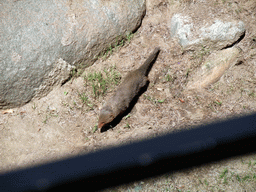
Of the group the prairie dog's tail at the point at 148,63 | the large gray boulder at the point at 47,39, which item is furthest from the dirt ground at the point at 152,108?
the large gray boulder at the point at 47,39

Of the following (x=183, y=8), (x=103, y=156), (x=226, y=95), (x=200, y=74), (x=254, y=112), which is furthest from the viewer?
(x=183, y=8)

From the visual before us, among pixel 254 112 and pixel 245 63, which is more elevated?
pixel 245 63

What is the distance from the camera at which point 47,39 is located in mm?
3578

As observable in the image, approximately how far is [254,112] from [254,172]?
42.6 inches

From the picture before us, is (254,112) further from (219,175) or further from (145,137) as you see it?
(145,137)

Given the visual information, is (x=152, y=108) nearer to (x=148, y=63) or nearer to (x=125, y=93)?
(x=125, y=93)

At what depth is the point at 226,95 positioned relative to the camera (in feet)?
11.8

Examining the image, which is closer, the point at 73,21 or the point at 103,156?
the point at 103,156

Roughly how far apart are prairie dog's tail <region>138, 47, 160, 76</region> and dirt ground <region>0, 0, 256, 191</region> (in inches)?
5.0

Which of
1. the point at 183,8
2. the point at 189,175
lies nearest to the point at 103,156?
the point at 189,175

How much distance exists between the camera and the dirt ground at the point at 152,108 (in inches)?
124

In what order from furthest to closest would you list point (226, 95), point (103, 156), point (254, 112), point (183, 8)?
point (183, 8) < point (226, 95) < point (254, 112) < point (103, 156)

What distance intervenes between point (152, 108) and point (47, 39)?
7.05 feet

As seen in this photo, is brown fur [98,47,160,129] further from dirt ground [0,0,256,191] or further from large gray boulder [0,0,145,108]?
large gray boulder [0,0,145,108]
